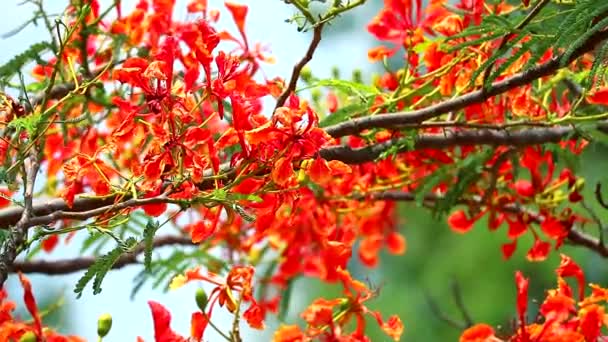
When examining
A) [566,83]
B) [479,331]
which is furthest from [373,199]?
[479,331]

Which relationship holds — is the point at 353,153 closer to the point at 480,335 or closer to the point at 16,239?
the point at 480,335

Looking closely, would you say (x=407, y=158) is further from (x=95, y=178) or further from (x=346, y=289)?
(x=95, y=178)

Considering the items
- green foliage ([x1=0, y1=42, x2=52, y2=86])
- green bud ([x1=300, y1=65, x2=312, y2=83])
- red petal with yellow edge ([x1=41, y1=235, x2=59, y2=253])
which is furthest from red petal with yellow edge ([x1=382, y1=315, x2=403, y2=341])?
red petal with yellow edge ([x1=41, y1=235, x2=59, y2=253])

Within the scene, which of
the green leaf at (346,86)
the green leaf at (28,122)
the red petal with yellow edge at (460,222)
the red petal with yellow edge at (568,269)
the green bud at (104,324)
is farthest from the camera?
the red petal with yellow edge at (460,222)

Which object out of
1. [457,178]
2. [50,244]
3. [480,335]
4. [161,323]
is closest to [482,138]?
[457,178]

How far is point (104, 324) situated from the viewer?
4.36 ft

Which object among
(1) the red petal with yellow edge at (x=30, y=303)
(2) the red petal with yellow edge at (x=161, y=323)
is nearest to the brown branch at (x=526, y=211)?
(2) the red petal with yellow edge at (x=161, y=323)

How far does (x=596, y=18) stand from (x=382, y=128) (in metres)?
0.32

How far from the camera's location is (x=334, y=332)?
1586mm

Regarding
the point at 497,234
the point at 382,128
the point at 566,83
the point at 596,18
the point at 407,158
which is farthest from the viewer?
the point at 497,234

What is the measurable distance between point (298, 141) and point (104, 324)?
0.33 meters

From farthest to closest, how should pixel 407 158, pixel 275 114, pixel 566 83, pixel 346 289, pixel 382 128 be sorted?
pixel 407 158
pixel 566 83
pixel 346 289
pixel 382 128
pixel 275 114

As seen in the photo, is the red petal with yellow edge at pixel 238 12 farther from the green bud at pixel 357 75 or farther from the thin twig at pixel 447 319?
the thin twig at pixel 447 319

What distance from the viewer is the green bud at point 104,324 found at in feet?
4.35
